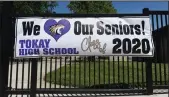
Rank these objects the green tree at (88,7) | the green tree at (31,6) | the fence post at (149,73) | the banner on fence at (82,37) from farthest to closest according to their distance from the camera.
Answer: the green tree at (88,7) < the green tree at (31,6) < the fence post at (149,73) < the banner on fence at (82,37)

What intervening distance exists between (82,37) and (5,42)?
1889 millimetres

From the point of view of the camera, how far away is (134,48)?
8039 mm

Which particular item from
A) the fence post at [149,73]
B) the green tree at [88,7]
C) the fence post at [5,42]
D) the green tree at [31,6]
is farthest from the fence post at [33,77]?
the green tree at [88,7]

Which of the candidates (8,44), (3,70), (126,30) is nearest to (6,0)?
(8,44)

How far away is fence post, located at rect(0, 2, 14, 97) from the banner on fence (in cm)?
27

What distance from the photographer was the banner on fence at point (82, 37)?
7.89 meters

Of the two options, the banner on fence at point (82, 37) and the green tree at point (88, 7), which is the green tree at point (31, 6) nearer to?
the green tree at point (88, 7)

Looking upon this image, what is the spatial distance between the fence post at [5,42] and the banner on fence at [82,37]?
267 millimetres

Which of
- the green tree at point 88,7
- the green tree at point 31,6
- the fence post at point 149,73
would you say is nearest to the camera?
the fence post at point 149,73

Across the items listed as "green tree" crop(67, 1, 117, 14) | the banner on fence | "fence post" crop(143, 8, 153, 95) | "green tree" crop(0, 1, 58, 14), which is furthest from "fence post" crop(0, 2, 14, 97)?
"green tree" crop(67, 1, 117, 14)

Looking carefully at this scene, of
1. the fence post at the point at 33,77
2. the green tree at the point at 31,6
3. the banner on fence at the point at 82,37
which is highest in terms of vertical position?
the green tree at the point at 31,6

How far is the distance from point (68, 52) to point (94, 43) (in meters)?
0.67

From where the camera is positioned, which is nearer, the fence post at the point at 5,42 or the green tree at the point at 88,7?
the fence post at the point at 5,42

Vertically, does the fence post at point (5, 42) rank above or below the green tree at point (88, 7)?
below
